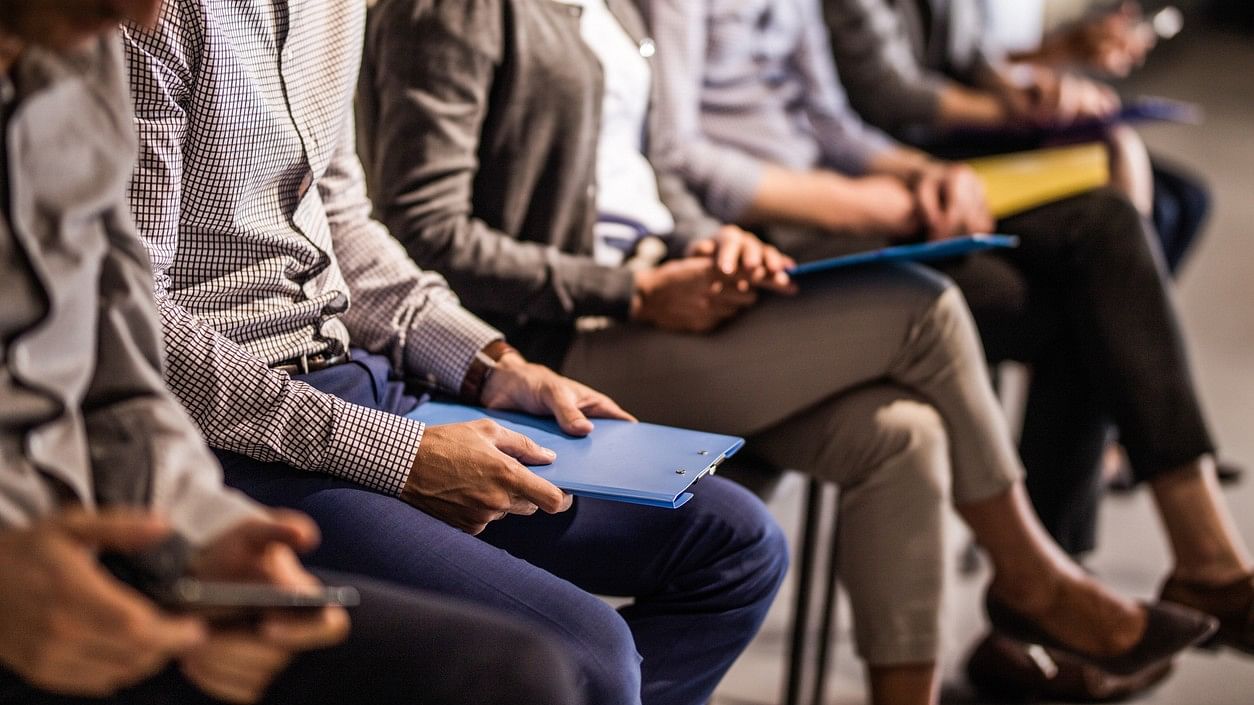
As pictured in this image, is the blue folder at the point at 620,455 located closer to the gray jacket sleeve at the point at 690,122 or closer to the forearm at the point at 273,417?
the forearm at the point at 273,417

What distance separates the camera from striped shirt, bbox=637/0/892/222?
1653 millimetres

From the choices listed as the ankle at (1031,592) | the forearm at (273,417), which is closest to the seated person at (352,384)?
the forearm at (273,417)

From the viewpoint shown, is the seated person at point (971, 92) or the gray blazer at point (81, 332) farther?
the seated person at point (971, 92)

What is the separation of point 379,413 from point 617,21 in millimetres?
718

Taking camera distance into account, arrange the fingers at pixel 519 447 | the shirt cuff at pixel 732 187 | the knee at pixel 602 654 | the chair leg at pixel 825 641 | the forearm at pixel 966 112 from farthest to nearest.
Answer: the forearm at pixel 966 112 → the shirt cuff at pixel 732 187 → the chair leg at pixel 825 641 → the fingers at pixel 519 447 → the knee at pixel 602 654

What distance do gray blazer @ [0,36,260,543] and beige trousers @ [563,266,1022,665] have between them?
25.2 inches

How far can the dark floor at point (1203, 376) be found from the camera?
1.77 m

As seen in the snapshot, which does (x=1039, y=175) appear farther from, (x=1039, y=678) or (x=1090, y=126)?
(x=1039, y=678)

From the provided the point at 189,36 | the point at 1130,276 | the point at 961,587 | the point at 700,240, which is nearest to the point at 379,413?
the point at 189,36

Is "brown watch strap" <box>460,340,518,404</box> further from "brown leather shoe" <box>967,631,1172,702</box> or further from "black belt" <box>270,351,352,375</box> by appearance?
"brown leather shoe" <box>967,631,1172,702</box>

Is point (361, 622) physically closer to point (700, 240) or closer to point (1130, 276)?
point (700, 240)

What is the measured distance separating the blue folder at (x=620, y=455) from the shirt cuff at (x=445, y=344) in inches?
1.2

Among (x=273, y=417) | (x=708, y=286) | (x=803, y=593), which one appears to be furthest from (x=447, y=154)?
(x=803, y=593)

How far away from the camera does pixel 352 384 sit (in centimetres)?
105
